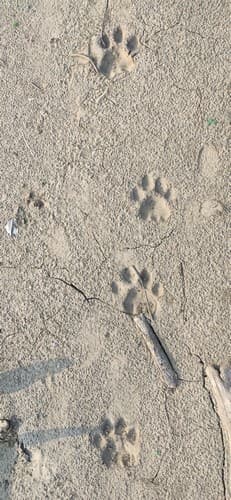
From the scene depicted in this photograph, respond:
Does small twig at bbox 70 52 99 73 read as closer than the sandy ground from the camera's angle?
No

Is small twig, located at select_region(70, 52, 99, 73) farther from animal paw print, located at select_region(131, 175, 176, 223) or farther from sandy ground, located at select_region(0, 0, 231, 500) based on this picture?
animal paw print, located at select_region(131, 175, 176, 223)

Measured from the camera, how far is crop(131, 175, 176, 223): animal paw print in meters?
2.36

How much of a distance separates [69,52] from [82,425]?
5.49 feet

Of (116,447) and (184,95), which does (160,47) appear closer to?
(184,95)

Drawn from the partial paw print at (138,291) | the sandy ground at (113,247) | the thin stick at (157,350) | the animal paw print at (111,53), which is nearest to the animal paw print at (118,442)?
the sandy ground at (113,247)

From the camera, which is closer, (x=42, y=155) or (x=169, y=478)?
(x=169, y=478)

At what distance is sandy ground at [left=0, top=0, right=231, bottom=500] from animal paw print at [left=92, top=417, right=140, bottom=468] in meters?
0.02

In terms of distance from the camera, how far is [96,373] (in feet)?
7.79

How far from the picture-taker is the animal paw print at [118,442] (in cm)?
231

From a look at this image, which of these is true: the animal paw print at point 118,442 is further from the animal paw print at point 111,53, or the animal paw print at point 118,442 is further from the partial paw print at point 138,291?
the animal paw print at point 111,53

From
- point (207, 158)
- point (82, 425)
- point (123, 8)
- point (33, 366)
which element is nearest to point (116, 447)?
point (82, 425)

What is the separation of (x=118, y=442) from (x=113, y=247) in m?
0.83

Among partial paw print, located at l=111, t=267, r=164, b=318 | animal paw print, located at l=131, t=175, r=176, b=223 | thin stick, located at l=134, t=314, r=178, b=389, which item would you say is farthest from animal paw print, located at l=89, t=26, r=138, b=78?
thin stick, located at l=134, t=314, r=178, b=389

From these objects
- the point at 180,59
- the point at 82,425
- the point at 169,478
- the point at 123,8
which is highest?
the point at 123,8
